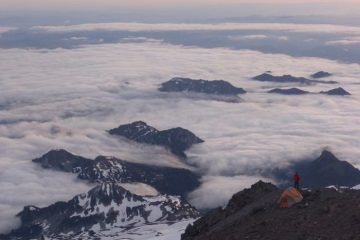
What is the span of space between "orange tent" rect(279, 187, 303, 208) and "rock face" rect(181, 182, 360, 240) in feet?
2.09

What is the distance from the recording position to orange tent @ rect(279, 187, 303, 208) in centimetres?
5742

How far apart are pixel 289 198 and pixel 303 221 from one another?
793 cm

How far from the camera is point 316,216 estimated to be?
50.8 m

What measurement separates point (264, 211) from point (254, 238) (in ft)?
29.8

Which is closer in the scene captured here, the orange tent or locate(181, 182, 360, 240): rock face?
locate(181, 182, 360, 240): rock face

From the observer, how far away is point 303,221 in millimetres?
50375

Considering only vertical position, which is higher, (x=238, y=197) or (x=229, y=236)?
(x=229, y=236)

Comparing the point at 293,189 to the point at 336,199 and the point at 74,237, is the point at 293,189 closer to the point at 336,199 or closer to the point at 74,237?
the point at 336,199

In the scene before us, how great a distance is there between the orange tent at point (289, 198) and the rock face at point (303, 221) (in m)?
0.64

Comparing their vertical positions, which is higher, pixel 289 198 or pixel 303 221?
pixel 303 221

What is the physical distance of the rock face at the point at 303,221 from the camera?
47219mm

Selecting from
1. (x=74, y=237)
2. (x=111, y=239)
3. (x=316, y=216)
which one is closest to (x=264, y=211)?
(x=316, y=216)

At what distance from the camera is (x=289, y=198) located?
58.2 metres

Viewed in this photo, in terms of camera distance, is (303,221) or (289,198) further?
(289,198)
